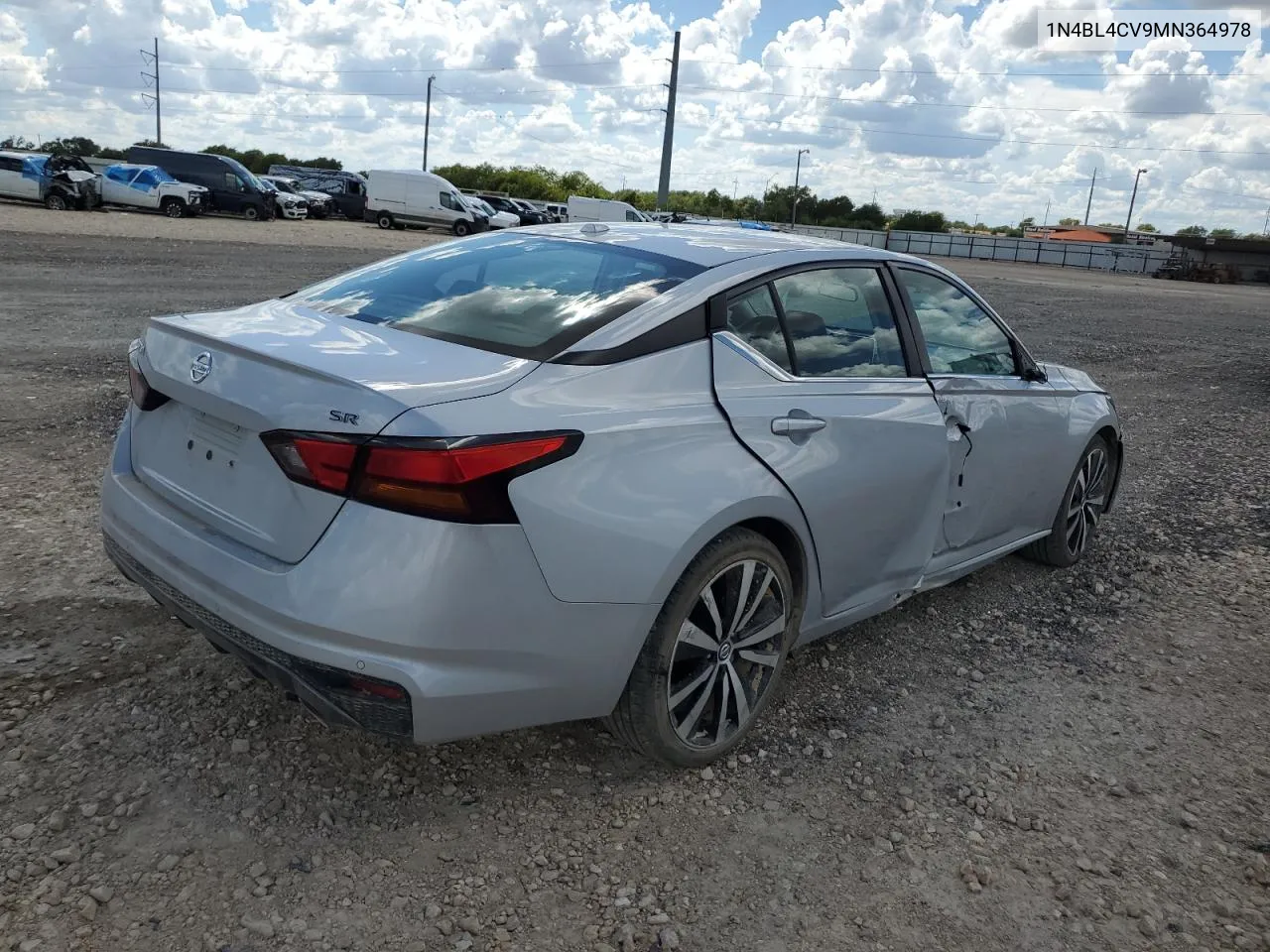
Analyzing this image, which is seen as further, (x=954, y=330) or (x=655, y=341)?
(x=954, y=330)

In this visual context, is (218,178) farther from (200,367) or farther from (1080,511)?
(200,367)

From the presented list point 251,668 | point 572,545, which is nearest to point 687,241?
point 572,545

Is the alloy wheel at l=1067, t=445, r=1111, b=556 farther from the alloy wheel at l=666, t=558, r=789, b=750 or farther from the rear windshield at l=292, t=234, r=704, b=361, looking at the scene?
the rear windshield at l=292, t=234, r=704, b=361

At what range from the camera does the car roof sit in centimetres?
340

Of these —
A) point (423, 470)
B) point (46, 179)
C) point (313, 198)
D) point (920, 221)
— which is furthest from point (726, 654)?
point (920, 221)

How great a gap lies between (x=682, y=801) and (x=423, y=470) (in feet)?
4.42

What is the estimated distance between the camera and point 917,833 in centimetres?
296

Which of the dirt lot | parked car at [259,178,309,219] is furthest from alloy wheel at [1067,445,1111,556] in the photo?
parked car at [259,178,309,219]

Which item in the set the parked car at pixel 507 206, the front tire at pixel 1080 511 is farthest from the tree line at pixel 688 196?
the front tire at pixel 1080 511

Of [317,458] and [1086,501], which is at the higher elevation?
[317,458]

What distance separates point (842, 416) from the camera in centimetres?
337

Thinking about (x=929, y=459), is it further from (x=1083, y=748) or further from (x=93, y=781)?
(x=93, y=781)

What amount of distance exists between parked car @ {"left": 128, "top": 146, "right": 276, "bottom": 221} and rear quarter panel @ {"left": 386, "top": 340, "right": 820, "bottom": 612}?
3528 cm

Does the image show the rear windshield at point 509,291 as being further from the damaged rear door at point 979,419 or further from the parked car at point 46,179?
the parked car at point 46,179
